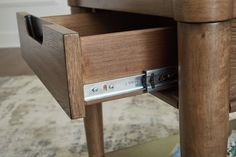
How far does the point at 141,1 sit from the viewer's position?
48 centimetres

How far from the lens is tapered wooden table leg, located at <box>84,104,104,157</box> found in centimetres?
90

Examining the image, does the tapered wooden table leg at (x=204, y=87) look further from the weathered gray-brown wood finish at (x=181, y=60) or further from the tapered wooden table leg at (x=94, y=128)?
the tapered wooden table leg at (x=94, y=128)

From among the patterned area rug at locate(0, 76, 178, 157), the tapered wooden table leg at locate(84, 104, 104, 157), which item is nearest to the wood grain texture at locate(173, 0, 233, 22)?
the tapered wooden table leg at locate(84, 104, 104, 157)

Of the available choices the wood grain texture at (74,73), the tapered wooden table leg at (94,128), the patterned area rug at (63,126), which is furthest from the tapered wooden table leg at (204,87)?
the patterned area rug at (63,126)

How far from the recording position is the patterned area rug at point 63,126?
115 cm

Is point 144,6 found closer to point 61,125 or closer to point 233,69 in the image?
point 233,69

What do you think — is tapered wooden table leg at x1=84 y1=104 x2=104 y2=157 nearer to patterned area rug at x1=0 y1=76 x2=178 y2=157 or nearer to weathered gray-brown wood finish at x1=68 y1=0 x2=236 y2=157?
patterned area rug at x1=0 y1=76 x2=178 y2=157

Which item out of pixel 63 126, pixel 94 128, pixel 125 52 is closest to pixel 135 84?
pixel 125 52

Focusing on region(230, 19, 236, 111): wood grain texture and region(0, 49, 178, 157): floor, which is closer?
region(230, 19, 236, 111): wood grain texture

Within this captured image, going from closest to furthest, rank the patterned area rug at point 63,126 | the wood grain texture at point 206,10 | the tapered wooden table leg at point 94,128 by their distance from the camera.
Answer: the wood grain texture at point 206,10 < the tapered wooden table leg at point 94,128 < the patterned area rug at point 63,126

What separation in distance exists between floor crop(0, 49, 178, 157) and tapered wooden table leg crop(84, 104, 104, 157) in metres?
0.19

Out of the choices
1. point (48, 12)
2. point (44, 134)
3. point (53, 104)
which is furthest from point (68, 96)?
point (48, 12)

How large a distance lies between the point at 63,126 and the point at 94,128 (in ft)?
1.42

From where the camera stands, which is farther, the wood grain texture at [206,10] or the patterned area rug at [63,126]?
the patterned area rug at [63,126]
